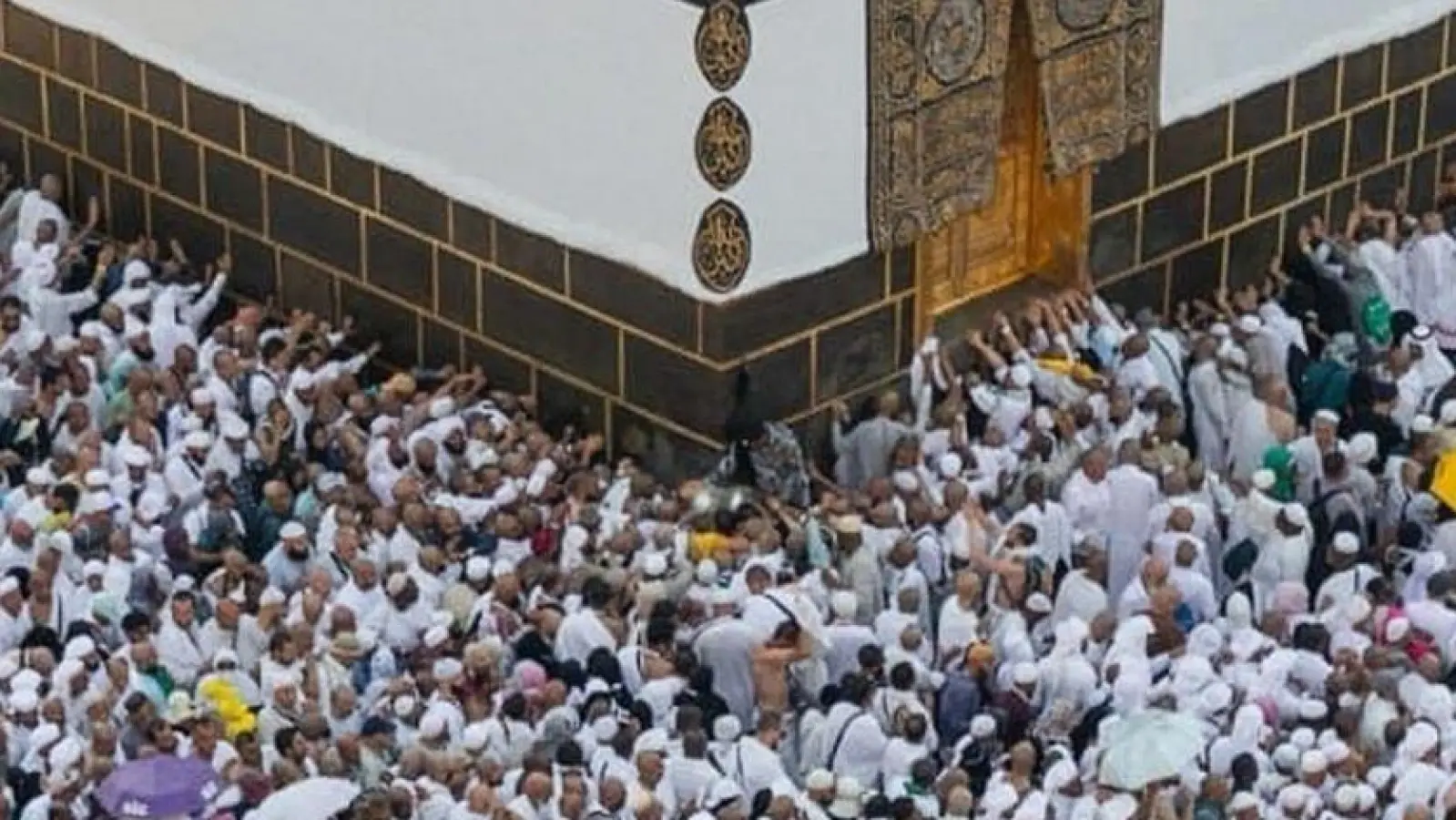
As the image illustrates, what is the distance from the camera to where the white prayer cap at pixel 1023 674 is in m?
16.2

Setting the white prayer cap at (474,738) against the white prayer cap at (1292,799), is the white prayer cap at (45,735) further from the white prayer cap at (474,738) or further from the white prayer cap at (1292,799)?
the white prayer cap at (1292,799)

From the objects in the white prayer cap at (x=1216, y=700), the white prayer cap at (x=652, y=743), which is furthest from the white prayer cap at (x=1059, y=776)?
the white prayer cap at (x=652, y=743)

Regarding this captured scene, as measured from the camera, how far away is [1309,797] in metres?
15.3

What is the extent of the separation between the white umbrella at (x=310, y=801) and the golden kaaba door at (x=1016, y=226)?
5.55 metres

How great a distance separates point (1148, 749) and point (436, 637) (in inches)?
139

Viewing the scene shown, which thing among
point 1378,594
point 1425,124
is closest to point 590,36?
point 1378,594

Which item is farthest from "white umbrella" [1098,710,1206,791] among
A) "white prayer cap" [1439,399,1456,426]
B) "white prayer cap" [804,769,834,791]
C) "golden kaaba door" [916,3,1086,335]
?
"golden kaaba door" [916,3,1086,335]

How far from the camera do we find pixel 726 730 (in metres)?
16.0

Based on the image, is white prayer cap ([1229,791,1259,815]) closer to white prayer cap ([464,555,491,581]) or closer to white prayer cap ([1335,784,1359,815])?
white prayer cap ([1335,784,1359,815])

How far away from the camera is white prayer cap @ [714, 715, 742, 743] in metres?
16.0

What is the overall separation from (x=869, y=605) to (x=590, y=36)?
3575 mm

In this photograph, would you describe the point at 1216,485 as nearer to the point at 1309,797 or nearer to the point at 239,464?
the point at 1309,797

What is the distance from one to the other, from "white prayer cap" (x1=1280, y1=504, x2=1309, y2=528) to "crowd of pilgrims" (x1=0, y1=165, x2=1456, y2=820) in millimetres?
21

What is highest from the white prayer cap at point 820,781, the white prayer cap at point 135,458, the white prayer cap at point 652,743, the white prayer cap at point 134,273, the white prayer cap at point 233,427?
the white prayer cap at point 652,743
